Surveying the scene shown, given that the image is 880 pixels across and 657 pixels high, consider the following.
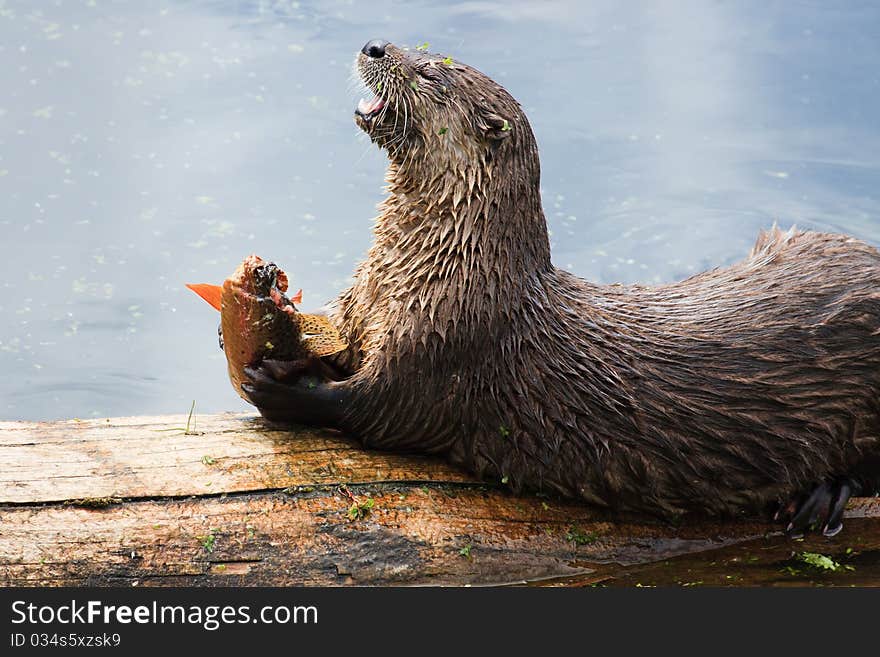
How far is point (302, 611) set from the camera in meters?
3.05

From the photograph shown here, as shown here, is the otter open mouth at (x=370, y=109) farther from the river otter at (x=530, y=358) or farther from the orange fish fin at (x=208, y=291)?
the orange fish fin at (x=208, y=291)

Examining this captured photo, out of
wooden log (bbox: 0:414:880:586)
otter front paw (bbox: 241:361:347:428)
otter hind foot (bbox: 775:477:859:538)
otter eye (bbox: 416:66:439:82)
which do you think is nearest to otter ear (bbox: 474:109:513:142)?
otter eye (bbox: 416:66:439:82)

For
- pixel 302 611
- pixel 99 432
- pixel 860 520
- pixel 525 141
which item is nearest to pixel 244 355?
pixel 99 432

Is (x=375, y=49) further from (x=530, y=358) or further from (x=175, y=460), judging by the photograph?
(x=175, y=460)

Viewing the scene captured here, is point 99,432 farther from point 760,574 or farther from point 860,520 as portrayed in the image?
point 860,520

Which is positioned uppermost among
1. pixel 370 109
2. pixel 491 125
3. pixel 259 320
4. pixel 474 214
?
pixel 370 109

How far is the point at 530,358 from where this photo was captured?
349cm

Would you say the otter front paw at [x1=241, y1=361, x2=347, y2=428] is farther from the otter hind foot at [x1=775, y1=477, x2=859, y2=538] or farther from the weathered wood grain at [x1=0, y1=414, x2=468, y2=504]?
the otter hind foot at [x1=775, y1=477, x2=859, y2=538]

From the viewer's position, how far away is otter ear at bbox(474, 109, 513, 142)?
3.44 metres

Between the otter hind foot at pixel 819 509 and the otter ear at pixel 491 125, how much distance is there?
153 cm

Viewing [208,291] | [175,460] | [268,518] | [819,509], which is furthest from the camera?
[208,291]

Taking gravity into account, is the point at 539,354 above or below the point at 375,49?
below

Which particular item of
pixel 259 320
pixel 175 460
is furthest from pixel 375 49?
pixel 175 460

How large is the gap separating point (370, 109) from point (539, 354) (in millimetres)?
907
